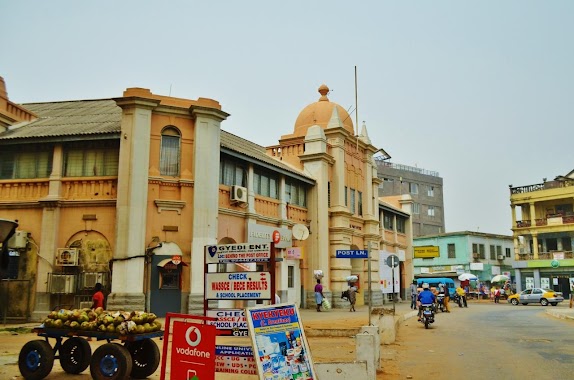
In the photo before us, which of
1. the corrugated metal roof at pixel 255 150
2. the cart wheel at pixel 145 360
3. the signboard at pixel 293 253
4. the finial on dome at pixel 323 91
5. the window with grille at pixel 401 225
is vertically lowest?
the cart wheel at pixel 145 360

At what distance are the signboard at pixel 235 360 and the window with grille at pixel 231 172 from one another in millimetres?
13555

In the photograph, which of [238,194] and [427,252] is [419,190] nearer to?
[427,252]

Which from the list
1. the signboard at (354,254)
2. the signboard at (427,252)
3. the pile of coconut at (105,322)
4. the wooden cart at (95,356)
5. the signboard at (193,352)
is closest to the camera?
the signboard at (193,352)

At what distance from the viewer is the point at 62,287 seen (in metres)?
18.2

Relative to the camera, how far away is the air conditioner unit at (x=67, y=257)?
60.5ft

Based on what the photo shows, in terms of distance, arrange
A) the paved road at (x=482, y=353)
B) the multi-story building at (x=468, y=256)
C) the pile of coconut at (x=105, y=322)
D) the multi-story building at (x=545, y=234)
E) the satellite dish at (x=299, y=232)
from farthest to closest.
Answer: the multi-story building at (x=468, y=256), the multi-story building at (x=545, y=234), the satellite dish at (x=299, y=232), the paved road at (x=482, y=353), the pile of coconut at (x=105, y=322)

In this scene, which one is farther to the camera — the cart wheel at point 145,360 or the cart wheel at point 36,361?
the cart wheel at point 145,360

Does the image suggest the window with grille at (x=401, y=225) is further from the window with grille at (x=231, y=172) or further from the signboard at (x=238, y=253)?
the signboard at (x=238, y=253)

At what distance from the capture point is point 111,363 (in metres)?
8.68

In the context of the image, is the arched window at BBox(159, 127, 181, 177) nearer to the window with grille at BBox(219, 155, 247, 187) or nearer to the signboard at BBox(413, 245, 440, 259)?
the window with grille at BBox(219, 155, 247, 187)

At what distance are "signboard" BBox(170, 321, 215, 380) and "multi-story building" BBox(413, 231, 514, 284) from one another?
5190 centimetres

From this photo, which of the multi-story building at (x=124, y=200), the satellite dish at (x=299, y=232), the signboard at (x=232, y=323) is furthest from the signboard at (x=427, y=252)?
the signboard at (x=232, y=323)

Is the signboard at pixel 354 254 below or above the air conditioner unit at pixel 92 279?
above

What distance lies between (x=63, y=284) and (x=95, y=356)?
410 inches
